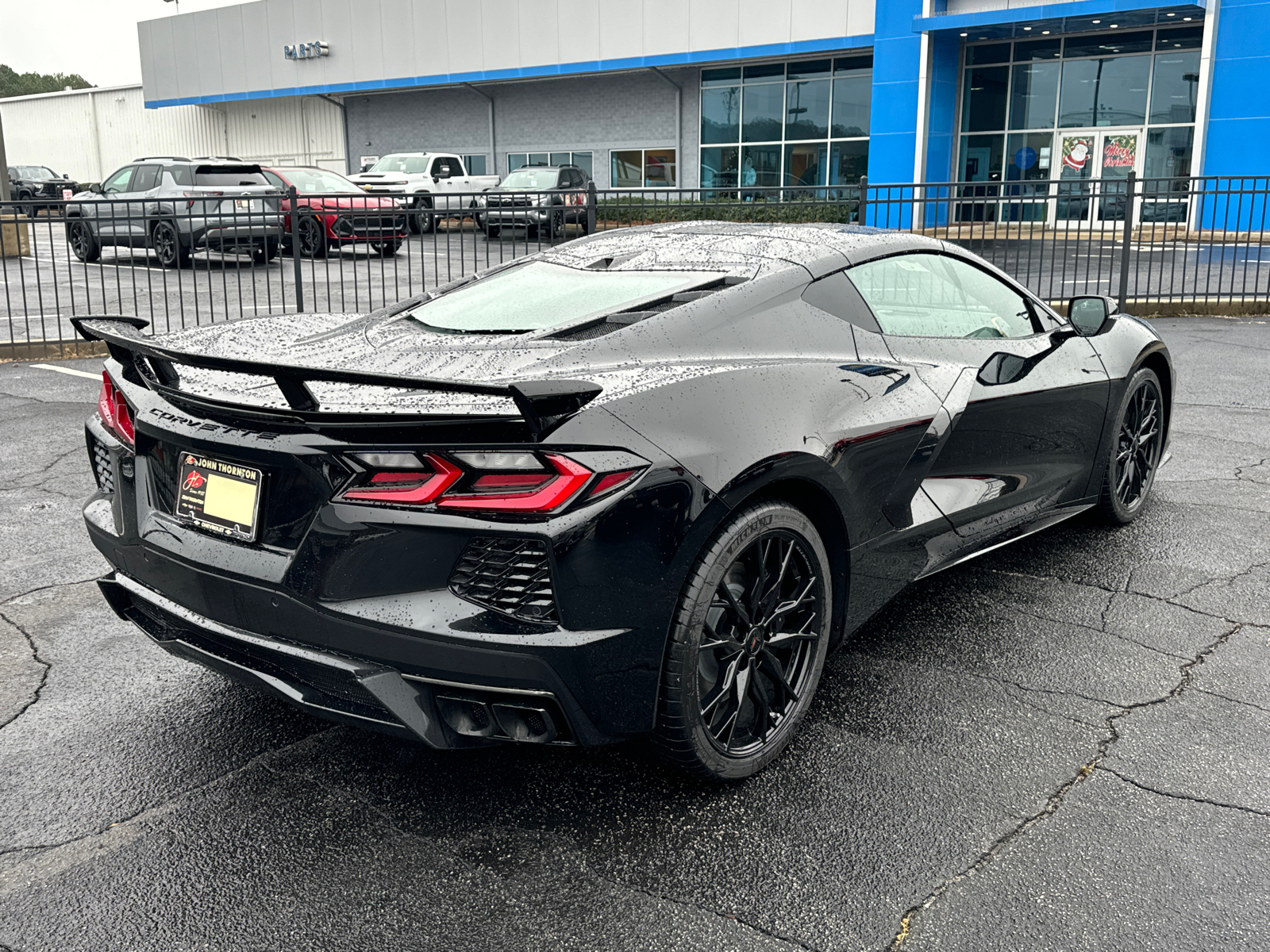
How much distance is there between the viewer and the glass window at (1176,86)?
2620 centimetres

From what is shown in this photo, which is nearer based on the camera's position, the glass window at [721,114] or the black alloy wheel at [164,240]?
the black alloy wheel at [164,240]

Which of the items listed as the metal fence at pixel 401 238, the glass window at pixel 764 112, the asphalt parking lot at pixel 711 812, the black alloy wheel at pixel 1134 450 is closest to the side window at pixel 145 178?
the metal fence at pixel 401 238

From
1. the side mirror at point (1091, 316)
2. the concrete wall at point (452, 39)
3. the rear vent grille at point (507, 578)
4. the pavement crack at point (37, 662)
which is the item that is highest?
the concrete wall at point (452, 39)

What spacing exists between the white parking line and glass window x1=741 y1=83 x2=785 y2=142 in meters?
26.4

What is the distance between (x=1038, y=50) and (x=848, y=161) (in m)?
5.77

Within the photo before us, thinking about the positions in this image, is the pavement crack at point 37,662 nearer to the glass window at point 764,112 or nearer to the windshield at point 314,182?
the windshield at point 314,182

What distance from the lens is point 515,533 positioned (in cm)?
249

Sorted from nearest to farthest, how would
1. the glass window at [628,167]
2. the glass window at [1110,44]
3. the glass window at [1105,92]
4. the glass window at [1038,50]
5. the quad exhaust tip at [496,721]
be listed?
the quad exhaust tip at [496,721]
the glass window at [1110,44]
the glass window at [1105,92]
the glass window at [1038,50]
the glass window at [628,167]

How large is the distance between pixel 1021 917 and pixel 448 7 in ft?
132

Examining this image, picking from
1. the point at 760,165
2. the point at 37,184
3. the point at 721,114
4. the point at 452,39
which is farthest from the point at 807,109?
the point at 37,184

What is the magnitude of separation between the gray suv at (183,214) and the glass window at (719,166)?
54.2ft

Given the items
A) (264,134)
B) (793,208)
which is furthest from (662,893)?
(264,134)

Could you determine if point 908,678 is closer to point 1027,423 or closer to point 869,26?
point 1027,423

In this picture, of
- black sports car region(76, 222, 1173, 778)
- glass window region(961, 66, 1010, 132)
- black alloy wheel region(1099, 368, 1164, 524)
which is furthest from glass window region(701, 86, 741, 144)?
black sports car region(76, 222, 1173, 778)
